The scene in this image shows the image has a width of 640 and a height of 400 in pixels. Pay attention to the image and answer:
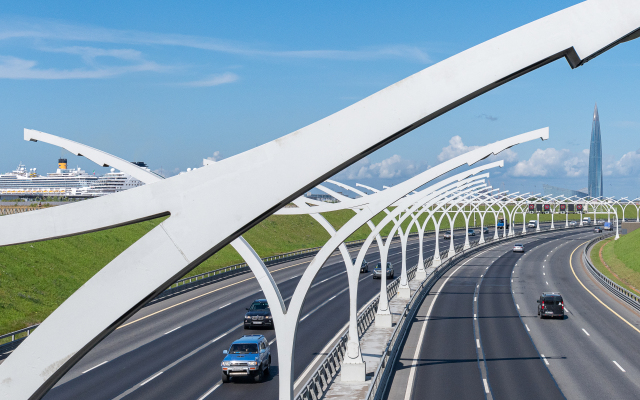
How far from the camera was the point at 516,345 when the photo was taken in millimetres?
29672

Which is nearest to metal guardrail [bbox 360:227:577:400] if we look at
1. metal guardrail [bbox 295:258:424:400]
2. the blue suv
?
metal guardrail [bbox 295:258:424:400]

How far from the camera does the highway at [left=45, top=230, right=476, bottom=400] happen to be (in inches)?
864

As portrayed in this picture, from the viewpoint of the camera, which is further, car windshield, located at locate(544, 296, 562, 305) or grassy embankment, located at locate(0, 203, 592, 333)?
grassy embankment, located at locate(0, 203, 592, 333)

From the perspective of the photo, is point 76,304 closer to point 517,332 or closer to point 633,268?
point 517,332

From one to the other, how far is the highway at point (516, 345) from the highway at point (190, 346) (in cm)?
501

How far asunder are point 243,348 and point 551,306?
69.0 ft

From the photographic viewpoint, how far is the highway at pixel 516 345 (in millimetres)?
22125

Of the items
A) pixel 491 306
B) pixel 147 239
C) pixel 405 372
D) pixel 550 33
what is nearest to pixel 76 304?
pixel 147 239

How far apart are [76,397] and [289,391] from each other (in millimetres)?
12528

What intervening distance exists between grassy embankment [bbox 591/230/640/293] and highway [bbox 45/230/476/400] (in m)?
22.9

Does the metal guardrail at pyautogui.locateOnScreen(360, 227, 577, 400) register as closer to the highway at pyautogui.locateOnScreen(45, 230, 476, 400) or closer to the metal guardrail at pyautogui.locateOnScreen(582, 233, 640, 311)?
the highway at pyautogui.locateOnScreen(45, 230, 476, 400)

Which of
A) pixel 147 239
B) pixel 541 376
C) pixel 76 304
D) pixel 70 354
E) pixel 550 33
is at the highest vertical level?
pixel 550 33

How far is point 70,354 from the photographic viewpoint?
388 cm

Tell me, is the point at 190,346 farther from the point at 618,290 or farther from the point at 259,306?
the point at 618,290
